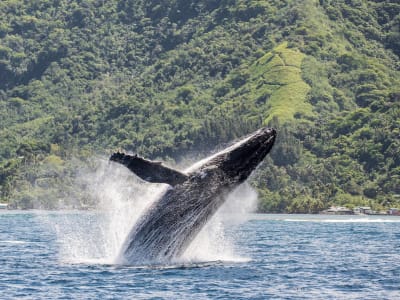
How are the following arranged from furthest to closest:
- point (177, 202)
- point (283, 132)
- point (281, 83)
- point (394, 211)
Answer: point (281, 83), point (283, 132), point (394, 211), point (177, 202)

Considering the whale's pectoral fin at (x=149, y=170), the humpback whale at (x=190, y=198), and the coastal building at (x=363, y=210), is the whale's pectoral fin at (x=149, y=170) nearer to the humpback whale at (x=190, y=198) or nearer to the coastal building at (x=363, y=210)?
the humpback whale at (x=190, y=198)

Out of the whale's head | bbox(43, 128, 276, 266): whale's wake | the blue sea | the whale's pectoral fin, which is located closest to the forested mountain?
the blue sea

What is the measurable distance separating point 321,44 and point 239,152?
16889 cm

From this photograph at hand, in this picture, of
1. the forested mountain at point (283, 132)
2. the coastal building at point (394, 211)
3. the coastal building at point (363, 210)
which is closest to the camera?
the coastal building at point (394, 211)

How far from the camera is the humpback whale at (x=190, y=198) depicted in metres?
30.2

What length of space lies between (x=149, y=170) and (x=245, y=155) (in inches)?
112

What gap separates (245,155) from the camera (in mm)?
30281

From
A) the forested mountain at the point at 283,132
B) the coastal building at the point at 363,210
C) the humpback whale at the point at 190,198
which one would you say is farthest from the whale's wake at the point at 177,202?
the forested mountain at the point at 283,132

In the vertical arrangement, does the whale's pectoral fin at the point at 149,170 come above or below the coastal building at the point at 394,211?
below

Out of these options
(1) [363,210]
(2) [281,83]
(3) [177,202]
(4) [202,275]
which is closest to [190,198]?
(3) [177,202]

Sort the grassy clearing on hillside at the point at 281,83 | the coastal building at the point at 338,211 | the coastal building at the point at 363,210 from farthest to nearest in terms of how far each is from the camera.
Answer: the grassy clearing on hillside at the point at 281,83, the coastal building at the point at 338,211, the coastal building at the point at 363,210

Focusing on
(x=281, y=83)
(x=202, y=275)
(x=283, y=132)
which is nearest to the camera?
(x=202, y=275)

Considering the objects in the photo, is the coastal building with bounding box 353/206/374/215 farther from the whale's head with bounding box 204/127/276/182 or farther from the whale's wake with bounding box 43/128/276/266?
the whale's head with bounding box 204/127/276/182

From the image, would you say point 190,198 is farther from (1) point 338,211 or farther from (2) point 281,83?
(2) point 281,83
